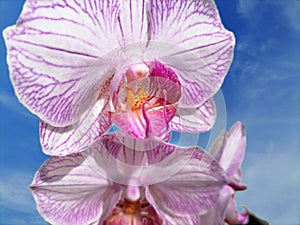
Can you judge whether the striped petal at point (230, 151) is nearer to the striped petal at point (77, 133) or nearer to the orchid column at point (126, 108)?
the orchid column at point (126, 108)

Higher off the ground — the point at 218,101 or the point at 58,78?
the point at 218,101

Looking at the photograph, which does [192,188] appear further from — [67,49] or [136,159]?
[67,49]

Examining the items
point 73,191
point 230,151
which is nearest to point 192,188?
point 230,151

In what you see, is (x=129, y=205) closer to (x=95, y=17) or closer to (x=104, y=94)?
(x=104, y=94)

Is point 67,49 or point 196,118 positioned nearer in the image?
point 67,49

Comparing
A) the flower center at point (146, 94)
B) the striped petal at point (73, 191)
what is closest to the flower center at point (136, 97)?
the flower center at point (146, 94)

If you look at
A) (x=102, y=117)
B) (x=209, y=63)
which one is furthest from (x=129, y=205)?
(x=209, y=63)

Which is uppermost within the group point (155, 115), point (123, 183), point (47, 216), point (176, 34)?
point (176, 34)
